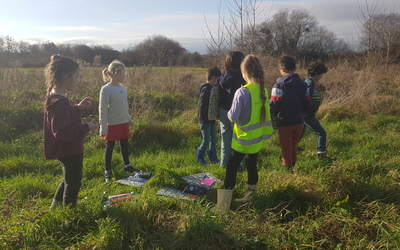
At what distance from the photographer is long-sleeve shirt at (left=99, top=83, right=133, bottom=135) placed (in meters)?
4.23

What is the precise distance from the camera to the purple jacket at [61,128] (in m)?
2.89

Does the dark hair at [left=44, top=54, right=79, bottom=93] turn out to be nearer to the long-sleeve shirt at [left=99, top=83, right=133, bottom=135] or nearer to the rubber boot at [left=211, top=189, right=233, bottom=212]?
the long-sleeve shirt at [left=99, top=83, right=133, bottom=135]

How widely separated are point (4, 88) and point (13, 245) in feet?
25.6

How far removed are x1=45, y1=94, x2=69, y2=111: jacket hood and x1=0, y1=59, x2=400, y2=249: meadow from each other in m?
1.08

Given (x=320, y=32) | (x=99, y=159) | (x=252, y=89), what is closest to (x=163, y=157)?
(x=99, y=159)

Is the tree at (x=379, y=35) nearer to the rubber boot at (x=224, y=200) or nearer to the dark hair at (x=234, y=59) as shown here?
the dark hair at (x=234, y=59)

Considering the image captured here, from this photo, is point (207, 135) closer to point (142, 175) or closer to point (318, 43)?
point (142, 175)

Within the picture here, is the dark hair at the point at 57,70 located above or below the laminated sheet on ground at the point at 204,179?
above

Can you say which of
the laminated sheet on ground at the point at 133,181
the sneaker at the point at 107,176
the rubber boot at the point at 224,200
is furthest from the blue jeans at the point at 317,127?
the sneaker at the point at 107,176

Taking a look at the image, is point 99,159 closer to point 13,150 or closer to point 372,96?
point 13,150

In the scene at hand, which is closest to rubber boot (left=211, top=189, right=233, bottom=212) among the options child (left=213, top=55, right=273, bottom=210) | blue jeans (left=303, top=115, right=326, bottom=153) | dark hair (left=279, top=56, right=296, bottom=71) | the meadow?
child (left=213, top=55, right=273, bottom=210)

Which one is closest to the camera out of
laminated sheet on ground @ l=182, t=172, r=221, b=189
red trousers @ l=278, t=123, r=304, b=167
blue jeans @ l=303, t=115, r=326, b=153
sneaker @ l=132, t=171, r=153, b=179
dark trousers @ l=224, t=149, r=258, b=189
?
dark trousers @ l=224, t=149, r=258, b=189

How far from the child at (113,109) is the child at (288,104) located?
7.55ft

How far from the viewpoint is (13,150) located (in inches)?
233
